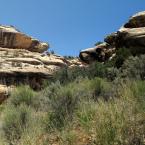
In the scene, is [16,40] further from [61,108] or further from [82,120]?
[82,120]

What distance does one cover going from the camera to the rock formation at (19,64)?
1158 inches

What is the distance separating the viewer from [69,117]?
8.90 meters

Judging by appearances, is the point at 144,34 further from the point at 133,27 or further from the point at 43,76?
the point at 43,76

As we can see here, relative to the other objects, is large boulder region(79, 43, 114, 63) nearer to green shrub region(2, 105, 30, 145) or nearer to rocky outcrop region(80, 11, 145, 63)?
rocky outcrop region(80, 11, 145, 63)

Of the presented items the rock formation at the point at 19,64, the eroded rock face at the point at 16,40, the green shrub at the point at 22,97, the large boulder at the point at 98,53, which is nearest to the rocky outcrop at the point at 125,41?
the large boulder at the point at 98,53

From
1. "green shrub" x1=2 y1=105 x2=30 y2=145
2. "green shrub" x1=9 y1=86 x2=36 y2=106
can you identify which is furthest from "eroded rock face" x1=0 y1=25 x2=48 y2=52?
"green shrub" x1=2 y1=105 x2=30 y2=145

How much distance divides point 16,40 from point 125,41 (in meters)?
19.6

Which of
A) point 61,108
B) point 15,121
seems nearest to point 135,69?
point 61,108

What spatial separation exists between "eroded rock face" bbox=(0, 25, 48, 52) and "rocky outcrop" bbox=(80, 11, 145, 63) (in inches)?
450

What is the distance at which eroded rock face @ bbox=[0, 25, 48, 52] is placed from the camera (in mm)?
43559

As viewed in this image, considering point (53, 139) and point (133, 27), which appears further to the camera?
point (133, 27)

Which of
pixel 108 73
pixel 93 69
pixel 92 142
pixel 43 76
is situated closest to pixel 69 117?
pixel 92 142

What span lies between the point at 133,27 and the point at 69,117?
71.6ft

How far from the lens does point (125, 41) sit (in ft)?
90.2
